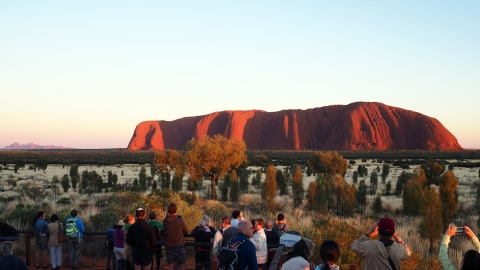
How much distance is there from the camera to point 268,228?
785 cm

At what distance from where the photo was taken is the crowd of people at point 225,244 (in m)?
4.47

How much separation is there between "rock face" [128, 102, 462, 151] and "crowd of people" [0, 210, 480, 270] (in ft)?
411

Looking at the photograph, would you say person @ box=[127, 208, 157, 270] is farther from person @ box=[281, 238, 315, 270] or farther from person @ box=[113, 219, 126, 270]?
person @ box=[281, 238, 315, 270]

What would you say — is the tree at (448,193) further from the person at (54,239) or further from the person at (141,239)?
the person at (54,239)

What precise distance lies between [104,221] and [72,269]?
3.87 meters

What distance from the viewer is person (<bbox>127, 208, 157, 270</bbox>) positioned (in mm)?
7434

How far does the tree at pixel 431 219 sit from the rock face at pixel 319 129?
391 feet

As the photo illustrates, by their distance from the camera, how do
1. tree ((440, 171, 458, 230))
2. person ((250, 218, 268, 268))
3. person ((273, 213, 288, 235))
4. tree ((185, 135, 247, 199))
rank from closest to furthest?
1. person ((250, 218, 268, 268))
2. person ((273, 213, 288, 235))
3. tree ((440, 171, 458, 230))
4. tree ((185, 135, 247, 199))

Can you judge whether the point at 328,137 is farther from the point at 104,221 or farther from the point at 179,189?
the point at 104,221

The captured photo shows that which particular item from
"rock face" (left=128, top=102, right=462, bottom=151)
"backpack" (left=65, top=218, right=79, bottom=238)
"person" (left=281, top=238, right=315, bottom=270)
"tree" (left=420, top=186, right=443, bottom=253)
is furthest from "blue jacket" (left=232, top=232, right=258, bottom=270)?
"rock face" (left=128, top=102, right=462, bottom=151)

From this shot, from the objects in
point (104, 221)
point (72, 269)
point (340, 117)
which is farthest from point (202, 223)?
point (340, 117)

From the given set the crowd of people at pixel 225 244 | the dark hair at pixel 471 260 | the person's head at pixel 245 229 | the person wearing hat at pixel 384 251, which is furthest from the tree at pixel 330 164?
the dark hair at pixel 471 260

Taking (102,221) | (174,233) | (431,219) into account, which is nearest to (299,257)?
(174,233)

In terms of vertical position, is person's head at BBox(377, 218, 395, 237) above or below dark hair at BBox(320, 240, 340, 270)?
above
